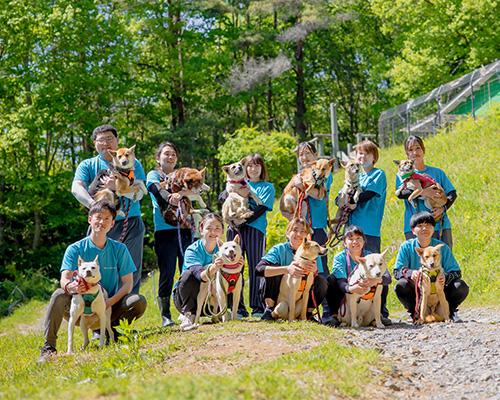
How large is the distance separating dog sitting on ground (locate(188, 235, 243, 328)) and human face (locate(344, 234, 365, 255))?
131 cm

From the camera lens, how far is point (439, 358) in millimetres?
4883

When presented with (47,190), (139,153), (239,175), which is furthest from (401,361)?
(139,153)

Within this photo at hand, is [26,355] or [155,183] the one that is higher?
[155,183]

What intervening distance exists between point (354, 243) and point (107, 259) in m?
2.72

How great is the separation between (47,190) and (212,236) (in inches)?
578

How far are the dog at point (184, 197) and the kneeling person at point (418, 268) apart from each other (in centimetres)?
248

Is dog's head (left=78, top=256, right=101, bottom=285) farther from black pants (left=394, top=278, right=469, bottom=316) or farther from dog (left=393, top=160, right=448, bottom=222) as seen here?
dog (left=393, top=160, right=448, bottom=222)

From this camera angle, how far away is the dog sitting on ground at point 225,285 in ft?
18.4

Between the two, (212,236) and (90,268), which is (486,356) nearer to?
(212,236)

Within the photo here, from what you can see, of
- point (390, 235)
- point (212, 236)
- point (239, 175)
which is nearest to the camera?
point (212, 236)

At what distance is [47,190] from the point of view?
62.6 ft

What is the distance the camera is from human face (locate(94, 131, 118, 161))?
632 cm

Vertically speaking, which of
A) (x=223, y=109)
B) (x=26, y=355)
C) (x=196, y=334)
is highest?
(x=223, y=109)

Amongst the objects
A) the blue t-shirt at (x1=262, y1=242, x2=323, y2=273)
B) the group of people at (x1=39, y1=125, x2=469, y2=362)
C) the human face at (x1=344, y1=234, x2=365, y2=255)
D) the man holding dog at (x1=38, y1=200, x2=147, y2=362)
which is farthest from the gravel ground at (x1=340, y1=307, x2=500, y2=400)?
the man holding dog at (x1=38, y1=200, x2=147, y2=362)
